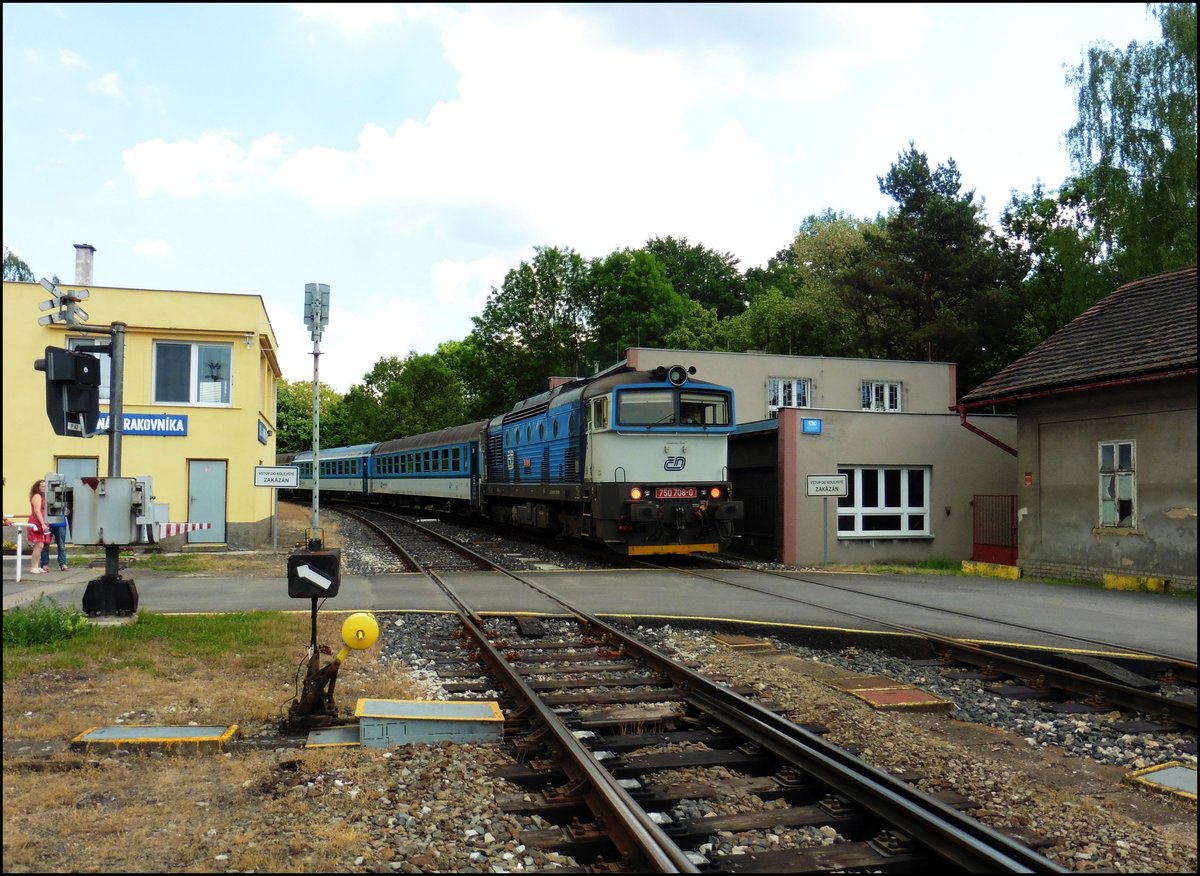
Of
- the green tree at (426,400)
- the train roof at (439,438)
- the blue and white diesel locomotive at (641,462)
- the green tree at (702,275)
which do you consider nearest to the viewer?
the blue and white diesel locomotive at (641,462)

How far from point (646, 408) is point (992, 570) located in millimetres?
7345

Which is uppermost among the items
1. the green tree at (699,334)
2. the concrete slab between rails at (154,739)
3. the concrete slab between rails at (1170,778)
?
the green tree at (699,334)

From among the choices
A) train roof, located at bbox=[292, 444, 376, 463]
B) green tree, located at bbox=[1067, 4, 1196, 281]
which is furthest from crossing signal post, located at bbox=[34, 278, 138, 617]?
train roof, located at bbox=[292, 444, 376, 463]

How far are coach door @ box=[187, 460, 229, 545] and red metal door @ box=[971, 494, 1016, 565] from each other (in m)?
16.0

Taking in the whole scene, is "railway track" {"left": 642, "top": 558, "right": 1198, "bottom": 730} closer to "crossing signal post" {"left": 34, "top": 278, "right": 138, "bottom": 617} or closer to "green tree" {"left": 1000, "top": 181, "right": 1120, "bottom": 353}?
"crossing signal post" {"left": 34, "top": 278, "right": 138, "bottom": 617}

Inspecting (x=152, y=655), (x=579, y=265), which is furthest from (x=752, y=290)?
(x=152, y=655)

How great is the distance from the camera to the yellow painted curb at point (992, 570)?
55.0 ft

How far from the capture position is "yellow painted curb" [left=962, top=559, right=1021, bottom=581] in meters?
16.8

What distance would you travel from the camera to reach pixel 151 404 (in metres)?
19.8

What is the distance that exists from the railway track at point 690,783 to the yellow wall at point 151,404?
1399cm

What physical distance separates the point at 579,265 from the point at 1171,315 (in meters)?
46.4

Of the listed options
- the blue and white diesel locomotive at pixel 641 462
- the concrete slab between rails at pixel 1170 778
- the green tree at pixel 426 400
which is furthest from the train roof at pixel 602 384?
the green tree at pixel 426 400

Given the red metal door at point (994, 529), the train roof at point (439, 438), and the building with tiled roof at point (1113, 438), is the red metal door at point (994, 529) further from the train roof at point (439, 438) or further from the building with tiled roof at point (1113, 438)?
the train roof at point (439, 438)

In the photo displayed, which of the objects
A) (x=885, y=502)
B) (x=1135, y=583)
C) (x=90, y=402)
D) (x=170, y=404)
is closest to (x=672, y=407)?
(x=885, y=502)
